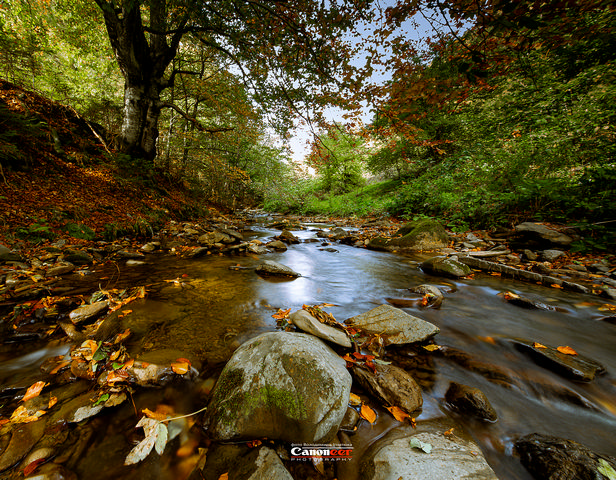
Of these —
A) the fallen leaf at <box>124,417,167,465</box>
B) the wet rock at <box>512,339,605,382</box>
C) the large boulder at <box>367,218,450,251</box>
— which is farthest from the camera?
the large boulder at <box>367,218,450,251</box>

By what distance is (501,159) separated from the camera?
7.95 m

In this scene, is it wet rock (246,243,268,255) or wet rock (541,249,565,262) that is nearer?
wet rock (541,249,565,262)

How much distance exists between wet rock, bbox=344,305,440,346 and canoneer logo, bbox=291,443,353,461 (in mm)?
1099

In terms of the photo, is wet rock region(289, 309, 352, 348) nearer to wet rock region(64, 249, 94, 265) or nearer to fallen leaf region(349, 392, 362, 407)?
fallen leaf region(349, 392, 362, 407)

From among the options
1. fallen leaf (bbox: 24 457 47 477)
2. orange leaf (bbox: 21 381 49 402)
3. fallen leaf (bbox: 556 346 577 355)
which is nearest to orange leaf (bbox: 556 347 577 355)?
fallen leaf (bbox: 556 346 577 355)

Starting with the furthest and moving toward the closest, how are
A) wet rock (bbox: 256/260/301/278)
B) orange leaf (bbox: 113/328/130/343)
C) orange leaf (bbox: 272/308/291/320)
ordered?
wet rock (bbox: 256/260/301/278)
orange leaf (bbox: 272/308/291/320)
orange leaf (bbox: 113/328/130/343)

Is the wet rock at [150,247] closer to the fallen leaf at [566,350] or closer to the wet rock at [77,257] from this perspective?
the wet rock at [77,257]

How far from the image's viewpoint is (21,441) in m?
1.22

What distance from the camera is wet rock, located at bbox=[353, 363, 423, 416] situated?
64.2 inches

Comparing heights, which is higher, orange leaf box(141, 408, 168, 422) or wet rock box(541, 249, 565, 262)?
wet rock box(541, 249, 565, 262)

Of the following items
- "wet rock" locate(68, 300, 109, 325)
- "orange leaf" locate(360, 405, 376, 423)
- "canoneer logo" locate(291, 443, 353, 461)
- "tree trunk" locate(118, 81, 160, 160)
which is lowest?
"canoneer logo" locate(291, 443, 353, 461)

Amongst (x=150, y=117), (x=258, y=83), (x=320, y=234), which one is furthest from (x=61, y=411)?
(x=150, y=117)

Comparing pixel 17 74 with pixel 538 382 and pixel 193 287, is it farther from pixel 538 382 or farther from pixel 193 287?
pixel 538 382

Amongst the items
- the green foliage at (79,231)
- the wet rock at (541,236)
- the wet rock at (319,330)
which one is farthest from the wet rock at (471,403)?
the green foliage at (79,231)
